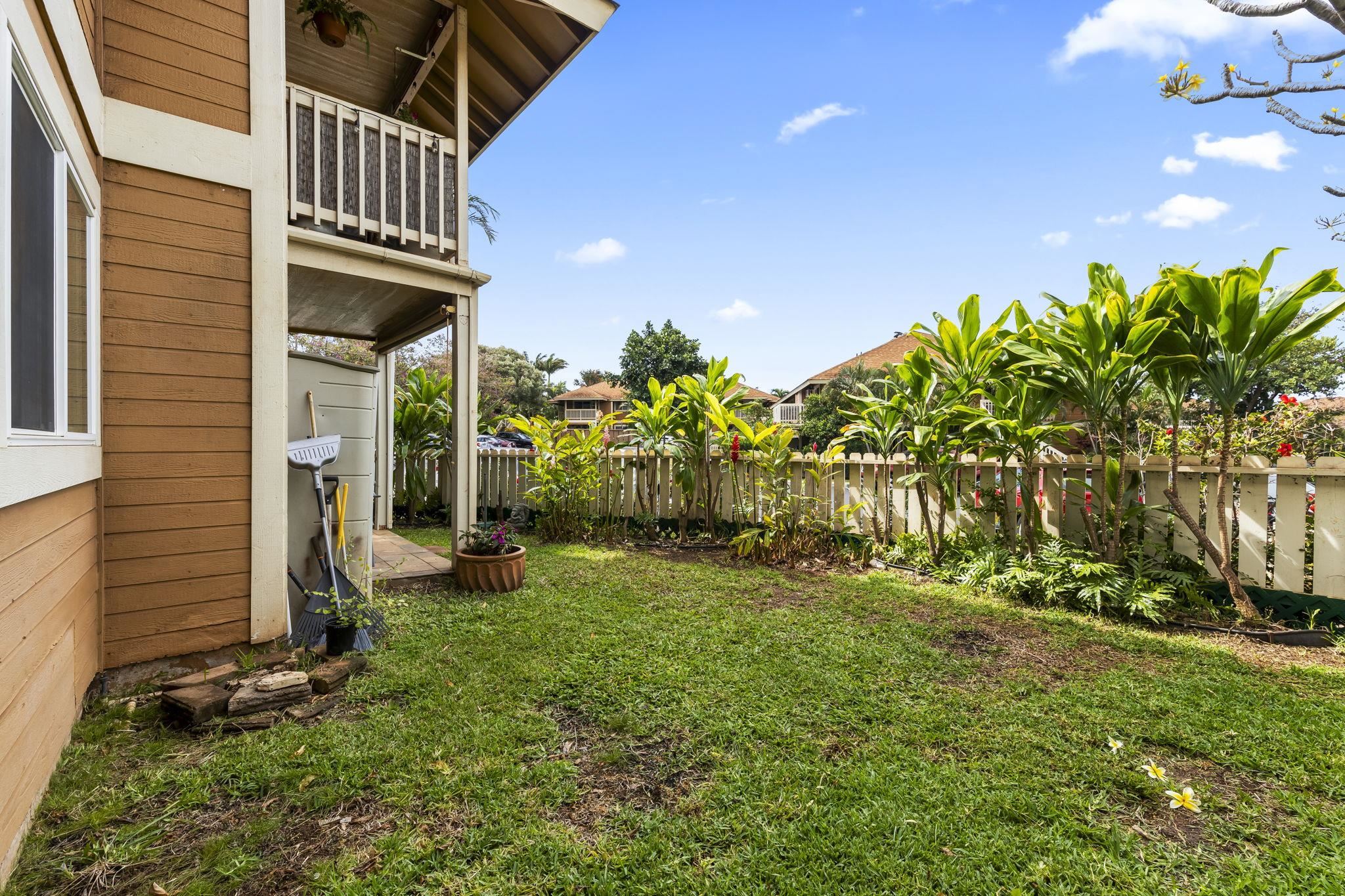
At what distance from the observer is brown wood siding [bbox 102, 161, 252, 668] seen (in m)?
2.53

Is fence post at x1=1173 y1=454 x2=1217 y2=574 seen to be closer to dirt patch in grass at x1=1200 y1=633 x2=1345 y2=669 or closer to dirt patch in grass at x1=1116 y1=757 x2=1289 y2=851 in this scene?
dirt patch in grass at x1=1200 y1=633 x2=1345 y2=669

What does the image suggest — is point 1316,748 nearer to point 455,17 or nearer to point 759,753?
point 759,753

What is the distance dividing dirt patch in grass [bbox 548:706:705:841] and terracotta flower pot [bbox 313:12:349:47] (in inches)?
194

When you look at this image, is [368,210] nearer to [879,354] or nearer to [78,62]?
[78,62]

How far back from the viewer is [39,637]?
1.72 metres

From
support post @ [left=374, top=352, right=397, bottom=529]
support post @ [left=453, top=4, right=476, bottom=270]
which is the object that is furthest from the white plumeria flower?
support post @ [left=374, top=352, right=397, bottom=529]

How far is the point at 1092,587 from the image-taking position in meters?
3.67

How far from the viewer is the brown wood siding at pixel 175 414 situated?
2.53 metres

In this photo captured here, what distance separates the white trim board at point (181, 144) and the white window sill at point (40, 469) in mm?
1415

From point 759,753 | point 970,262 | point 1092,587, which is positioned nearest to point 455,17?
point 759,753

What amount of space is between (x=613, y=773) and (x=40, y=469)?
6.53 feet

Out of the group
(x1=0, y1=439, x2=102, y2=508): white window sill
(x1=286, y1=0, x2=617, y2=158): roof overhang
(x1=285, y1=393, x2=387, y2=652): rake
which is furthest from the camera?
(x1=286, y1=0, x2=617, y2=158): roof overhang

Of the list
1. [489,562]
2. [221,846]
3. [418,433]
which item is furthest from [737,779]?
[418,433]

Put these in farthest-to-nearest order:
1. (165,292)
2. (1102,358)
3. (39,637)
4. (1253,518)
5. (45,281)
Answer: (1102,358) → (1253,518) → (165,292) → (45,281) → (39,637)
